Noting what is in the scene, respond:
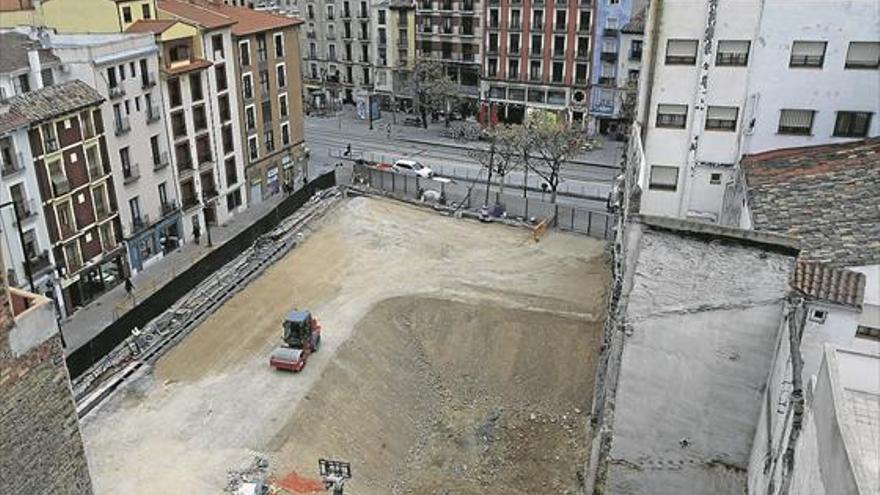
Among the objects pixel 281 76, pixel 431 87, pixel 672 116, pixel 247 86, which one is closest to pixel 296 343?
pixel 672 116

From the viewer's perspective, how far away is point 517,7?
87.3 metres

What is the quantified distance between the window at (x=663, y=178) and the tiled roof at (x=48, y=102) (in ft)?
116

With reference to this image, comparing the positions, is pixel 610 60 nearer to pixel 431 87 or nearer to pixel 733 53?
pixel 431 87

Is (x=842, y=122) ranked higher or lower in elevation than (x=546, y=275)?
higher

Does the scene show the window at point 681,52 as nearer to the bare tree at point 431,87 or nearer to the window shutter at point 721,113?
the window shutter at point 721,113

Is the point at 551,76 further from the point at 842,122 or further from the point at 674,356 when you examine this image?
the point at 674,356

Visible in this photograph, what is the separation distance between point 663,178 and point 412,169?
38.4 metres

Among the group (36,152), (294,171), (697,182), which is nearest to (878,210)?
(697,182)

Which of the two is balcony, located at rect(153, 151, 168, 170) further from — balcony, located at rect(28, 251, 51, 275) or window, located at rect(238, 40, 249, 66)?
window, located at rect(238, 40, 249, 66)

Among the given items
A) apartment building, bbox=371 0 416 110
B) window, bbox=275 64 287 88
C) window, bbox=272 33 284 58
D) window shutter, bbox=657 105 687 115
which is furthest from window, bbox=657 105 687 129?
apartment building, bbox=371 0 416 110

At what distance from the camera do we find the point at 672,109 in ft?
128

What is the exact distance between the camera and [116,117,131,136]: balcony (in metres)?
53.2

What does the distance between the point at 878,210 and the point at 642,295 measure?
9.19 metres

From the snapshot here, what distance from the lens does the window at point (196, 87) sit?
5975 cm
